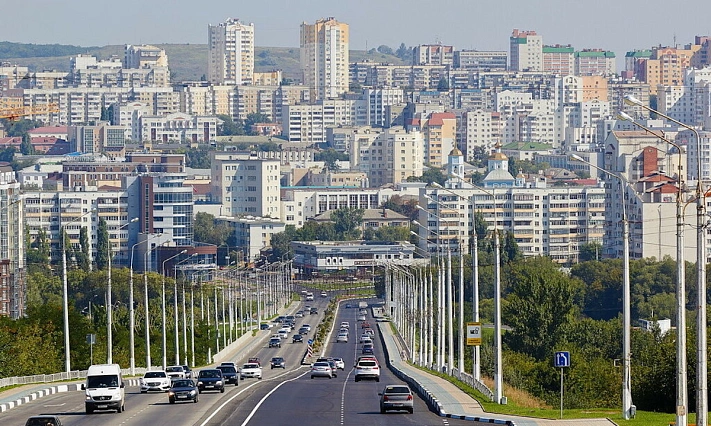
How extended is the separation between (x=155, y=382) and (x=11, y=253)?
319ft

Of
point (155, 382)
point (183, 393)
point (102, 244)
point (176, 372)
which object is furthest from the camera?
point (102, 244)

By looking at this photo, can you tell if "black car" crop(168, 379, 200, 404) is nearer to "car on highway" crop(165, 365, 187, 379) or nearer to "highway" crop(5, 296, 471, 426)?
"highway" crop(5, 296, 471, 426)

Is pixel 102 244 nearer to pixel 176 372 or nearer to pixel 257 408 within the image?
pixel 176 372

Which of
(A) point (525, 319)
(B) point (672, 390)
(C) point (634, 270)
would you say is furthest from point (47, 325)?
(C) point (634, 270)

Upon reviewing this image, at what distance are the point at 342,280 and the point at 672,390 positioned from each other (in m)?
149

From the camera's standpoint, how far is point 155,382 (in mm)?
53250

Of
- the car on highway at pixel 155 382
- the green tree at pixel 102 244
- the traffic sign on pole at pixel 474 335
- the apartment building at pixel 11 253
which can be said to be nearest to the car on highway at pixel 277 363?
the apartment building at pixel 11 253

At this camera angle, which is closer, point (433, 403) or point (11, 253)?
point (433, 403)

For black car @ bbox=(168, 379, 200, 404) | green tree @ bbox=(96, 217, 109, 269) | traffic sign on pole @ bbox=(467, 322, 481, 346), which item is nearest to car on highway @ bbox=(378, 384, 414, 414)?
traffic sign on pole @ bbox=(467, 322, 481, 346)

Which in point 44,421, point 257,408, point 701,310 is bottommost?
point 257,408

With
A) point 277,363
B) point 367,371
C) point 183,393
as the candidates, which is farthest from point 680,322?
point 277,363

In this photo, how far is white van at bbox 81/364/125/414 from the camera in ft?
137

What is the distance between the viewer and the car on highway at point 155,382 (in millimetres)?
53094

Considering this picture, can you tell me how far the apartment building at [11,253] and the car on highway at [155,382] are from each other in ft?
176
